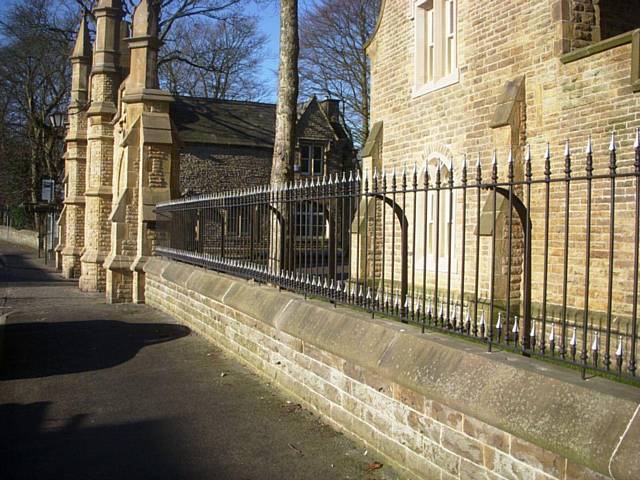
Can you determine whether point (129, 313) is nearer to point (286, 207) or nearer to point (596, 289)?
A: point (286, 207)

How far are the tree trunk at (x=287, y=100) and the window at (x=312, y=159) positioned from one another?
77.1 feet

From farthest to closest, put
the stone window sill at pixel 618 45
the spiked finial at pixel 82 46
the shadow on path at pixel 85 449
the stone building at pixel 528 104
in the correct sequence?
the spiked finial at pixel 82 46 < the stone building at pixel 528 104 < the stone window sill at pixel 618 45 < the shadow on path at pixel 85 449

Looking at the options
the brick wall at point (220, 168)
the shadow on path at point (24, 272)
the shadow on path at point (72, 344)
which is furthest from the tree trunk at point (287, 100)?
the brick wall at point (220, 168)

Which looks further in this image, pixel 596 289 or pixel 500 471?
pixel 596 289

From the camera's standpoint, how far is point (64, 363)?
29.4ft

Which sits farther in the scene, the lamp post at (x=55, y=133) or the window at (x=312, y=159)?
the window at (x=312, y=159)

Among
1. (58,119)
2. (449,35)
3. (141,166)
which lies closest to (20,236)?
(58,119)

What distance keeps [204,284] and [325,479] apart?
5721 mm

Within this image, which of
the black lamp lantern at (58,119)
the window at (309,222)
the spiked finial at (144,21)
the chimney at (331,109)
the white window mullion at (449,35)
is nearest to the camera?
the window at (309,222)

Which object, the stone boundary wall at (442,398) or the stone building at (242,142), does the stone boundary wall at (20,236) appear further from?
the stone boundary wall at (442,398)

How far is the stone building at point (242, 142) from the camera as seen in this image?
33.1m

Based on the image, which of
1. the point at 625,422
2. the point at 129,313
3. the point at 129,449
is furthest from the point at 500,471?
the point at 129,313

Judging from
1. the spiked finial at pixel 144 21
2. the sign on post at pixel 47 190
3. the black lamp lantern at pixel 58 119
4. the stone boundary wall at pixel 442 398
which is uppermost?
the spiked finial at pixel 144 21

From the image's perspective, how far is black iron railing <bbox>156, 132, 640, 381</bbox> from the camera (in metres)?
4.95
